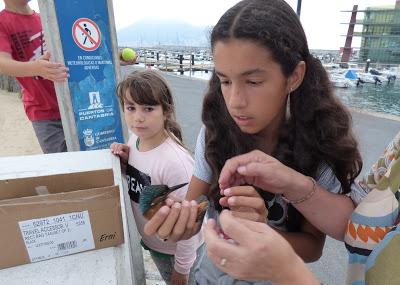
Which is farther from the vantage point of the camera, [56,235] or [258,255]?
[56,235]

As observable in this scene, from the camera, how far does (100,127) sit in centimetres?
265

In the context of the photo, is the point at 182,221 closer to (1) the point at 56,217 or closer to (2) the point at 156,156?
(1) the point at 56,217

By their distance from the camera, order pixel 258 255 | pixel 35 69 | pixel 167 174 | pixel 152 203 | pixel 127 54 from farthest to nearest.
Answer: pixel 127 54, pixel 35 69, pixel 167 174, pixel 152 203, pixel 258 255

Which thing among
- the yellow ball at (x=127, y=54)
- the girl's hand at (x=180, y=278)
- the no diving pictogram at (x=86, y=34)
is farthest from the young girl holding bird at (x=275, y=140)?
the yellow ball at (x=127, y=54)

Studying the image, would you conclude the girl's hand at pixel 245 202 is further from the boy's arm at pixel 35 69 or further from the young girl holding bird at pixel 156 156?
the boy's arm at pixel 35 69

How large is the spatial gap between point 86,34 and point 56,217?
1823mm

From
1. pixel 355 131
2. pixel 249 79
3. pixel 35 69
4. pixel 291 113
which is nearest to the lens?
pixel 249 79

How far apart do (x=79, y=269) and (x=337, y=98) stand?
117 centimetres

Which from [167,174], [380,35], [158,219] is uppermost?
[158,219]

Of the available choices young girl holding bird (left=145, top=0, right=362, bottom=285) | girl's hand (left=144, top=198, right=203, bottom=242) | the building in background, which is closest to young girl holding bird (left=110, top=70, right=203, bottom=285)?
young girl holding bird (left=145, top=0, right=362, bottom=285)

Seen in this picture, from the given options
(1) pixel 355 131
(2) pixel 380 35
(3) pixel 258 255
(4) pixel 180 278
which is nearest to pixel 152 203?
(3) pixel 258 255

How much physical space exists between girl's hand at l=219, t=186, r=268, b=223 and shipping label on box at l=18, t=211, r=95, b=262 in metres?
0.50

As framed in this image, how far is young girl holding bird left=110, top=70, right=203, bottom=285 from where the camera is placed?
1.56 meters

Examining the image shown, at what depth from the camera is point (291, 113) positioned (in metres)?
1.24
